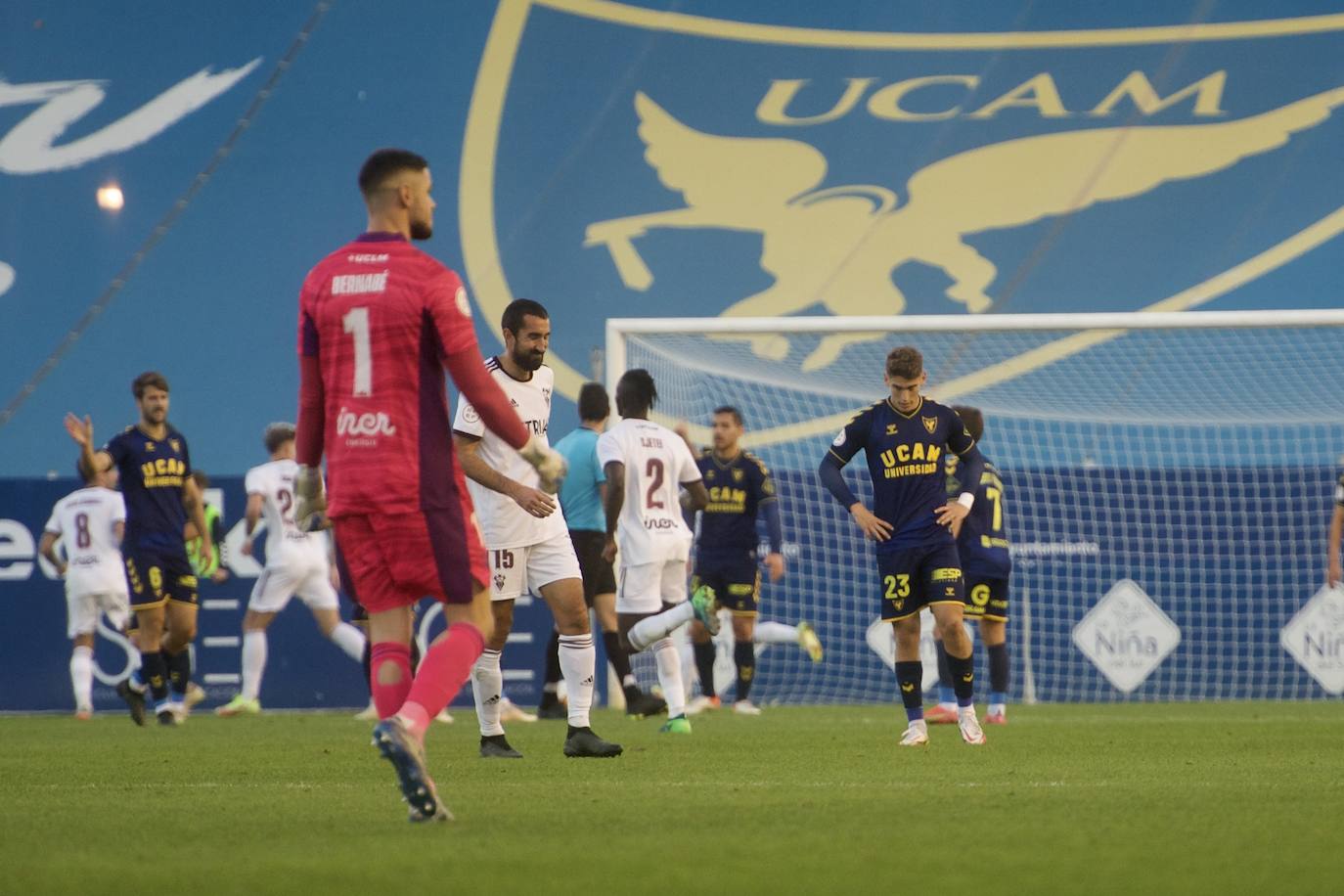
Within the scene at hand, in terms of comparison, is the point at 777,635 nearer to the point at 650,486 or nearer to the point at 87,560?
the point at 650,486

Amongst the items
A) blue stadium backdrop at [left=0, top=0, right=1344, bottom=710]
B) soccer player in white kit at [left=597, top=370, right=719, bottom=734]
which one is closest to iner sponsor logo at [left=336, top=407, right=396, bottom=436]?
soccer player in white kit at [left=597, top=370, right=719, bottom=734]

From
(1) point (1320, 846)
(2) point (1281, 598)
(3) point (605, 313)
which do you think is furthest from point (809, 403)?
(1) point (1320, 846)

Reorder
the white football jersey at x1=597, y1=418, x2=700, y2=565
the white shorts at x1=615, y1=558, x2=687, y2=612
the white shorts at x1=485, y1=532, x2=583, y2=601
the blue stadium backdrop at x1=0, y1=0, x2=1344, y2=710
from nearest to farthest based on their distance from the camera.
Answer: the white shorts at x1=485, y1=532, x2=583, y2=601, the white football jersey at x1=597, y1=418, x2=700, y2=565, the white shorts at x1=615, y1=558, x2=687, y2=612, the blue stadium backdrop at x1=0, y1=0, x2=1344, y2=710

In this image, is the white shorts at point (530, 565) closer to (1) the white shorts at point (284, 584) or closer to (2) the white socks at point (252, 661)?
(1) the white shorts at point (284, 584)

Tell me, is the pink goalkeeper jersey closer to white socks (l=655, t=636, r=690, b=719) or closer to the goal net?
white socks (l=655, t=636, r=690, b=719)

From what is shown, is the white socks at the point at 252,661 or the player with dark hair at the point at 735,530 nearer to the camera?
the player with dark hair at the point at 735,530

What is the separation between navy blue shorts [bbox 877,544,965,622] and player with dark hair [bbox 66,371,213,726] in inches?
203

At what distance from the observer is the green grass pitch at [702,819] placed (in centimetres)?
390

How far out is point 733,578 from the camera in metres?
13.1

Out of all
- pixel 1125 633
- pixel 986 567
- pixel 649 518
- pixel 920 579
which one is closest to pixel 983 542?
pixel 986 567

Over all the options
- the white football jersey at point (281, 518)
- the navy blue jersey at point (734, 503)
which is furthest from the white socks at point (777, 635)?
the white football jersey at point (281, 518)

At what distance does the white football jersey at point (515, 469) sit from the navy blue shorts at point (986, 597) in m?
4.05

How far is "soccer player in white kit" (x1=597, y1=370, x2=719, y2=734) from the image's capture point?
1037 centimetres

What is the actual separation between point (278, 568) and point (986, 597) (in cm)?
543
